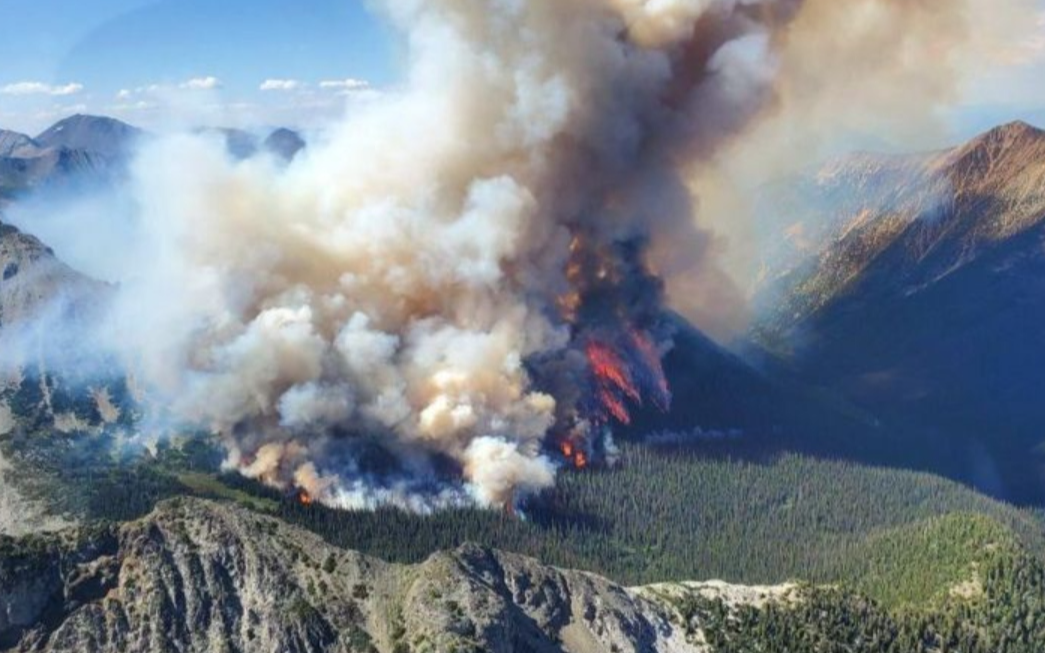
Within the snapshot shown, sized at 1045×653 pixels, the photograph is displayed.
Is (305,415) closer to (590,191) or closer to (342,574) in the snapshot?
(342,574)

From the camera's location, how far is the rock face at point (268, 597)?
326ft

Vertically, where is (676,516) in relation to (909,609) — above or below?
above

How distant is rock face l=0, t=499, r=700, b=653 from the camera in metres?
99.4

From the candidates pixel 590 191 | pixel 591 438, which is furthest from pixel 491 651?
pixel 590 191

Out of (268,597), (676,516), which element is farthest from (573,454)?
(268,597)

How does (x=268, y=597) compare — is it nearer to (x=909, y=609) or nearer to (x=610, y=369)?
(x=909, y=609)

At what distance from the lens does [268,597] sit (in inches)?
4156

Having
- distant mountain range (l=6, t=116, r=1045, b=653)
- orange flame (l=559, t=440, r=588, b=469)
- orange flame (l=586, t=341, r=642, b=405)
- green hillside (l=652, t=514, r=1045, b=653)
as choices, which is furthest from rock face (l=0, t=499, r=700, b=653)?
orange flame (l=586, t=341, r=642, b=405)

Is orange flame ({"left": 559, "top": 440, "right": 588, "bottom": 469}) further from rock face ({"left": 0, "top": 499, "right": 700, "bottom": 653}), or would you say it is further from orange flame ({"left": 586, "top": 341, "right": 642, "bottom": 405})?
rock face ({"left": 0, "top": 499, "right": 700, "bottom": 653})

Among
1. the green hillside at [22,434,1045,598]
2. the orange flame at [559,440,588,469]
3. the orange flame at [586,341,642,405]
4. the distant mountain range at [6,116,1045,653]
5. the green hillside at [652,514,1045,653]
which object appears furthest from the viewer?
the orange flame at [586,341,642,405]

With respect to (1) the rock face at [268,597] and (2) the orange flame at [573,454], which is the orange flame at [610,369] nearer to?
(2) the orange flame at [573,454]

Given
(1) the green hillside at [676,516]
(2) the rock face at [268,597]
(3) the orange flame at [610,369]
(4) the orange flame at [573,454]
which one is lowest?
(2) the rock face at [268,597]

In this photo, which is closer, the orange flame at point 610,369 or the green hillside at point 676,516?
the green hillside at point 676,516

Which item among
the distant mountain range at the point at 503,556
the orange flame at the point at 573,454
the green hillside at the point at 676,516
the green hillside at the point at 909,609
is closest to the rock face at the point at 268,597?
the distant mountain range at the point at 503,556
